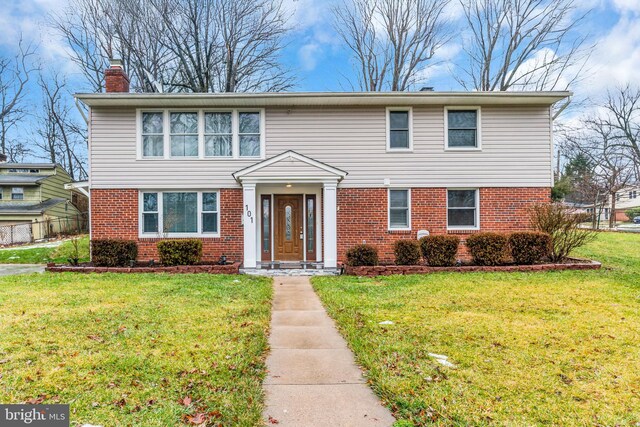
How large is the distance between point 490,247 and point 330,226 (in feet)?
13.9

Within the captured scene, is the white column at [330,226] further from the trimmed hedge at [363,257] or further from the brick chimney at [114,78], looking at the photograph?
the brick chimney at [114,78]

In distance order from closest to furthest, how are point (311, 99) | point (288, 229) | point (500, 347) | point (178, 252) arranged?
point (500, 347)
point (178, 252)
point (311, 99)
point (288, 229)

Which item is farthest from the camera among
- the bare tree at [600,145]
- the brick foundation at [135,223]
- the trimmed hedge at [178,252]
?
the bare tree at [600,145]

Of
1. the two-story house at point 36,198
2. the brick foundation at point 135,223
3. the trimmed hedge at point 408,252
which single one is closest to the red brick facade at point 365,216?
the brick foundation at point 135,223

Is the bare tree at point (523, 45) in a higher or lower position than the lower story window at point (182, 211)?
higher

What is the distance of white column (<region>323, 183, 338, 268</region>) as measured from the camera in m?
9.99

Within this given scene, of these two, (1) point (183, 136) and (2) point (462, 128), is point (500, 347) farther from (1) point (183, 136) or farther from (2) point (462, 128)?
(1) point (183, 136)

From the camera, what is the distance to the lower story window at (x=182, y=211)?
10.8 meters

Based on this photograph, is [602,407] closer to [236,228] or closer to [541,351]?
[541,351]

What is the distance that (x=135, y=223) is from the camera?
1062 cm

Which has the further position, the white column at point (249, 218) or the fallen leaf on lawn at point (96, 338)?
the white column at point (249, 218)

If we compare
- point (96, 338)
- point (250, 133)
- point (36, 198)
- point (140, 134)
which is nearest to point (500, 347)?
point (96, 338)

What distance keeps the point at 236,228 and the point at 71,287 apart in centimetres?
448

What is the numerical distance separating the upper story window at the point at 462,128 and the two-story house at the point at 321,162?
3 cm
